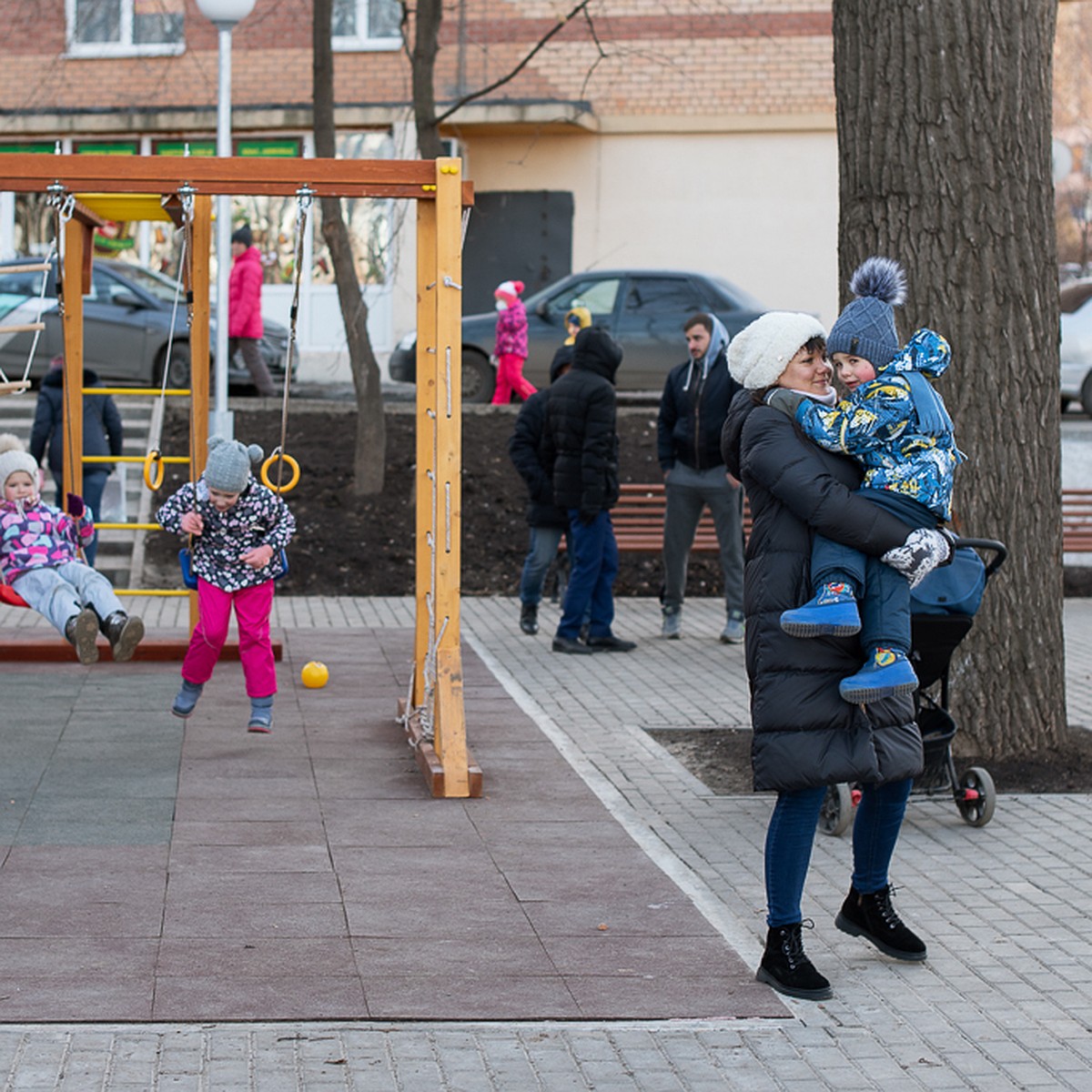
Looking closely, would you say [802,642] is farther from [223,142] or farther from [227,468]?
[223,142]

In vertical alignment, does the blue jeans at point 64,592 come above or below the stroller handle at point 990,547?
below

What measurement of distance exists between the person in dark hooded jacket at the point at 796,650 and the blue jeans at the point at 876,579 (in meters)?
0.03

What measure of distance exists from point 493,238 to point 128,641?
19467 millimetres

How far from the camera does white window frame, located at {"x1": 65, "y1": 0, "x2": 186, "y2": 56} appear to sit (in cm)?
2778

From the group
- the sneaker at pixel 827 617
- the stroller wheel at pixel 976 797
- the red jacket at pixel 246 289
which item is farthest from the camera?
the red jacket at pixel 246 289

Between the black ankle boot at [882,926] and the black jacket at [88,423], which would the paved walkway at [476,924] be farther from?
the black jacket at [88,423]

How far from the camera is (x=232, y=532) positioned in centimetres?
830

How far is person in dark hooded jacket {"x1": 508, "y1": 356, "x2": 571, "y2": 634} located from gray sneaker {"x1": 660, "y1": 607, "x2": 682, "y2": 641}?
867mm

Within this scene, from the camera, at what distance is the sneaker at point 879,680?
498 centimetres

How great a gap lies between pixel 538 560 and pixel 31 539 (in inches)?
164

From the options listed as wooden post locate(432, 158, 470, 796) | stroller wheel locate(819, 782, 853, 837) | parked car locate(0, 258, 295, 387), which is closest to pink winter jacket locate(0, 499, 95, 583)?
wooden post locate(432, 158, 470, 796)

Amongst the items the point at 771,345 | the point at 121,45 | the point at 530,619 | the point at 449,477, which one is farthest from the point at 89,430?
the point at 121,45

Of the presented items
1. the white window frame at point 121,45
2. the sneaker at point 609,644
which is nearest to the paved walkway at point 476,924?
the sneaker at point 609,644

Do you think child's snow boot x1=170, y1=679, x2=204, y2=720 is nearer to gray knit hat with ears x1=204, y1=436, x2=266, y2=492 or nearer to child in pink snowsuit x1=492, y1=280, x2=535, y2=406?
gray knit hat with ears x1=204, y1=436, x2=266, y2=492
